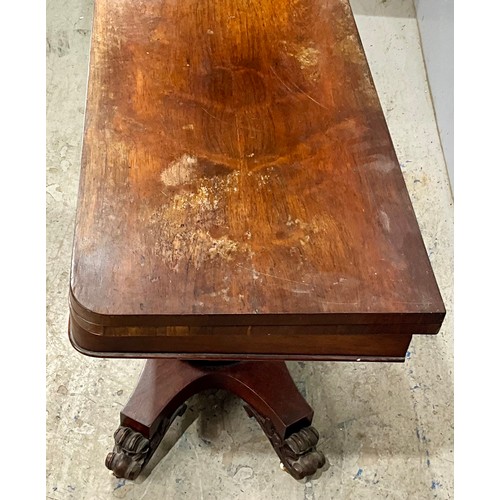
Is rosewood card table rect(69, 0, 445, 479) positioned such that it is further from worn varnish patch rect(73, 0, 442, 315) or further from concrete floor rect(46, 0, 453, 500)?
concrete floor rect(46, 0, 453, 500)

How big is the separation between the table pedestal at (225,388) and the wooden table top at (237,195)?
39 cm

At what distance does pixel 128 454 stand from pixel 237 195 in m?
0.56

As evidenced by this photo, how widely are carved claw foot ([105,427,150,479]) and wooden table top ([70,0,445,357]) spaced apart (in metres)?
0.41

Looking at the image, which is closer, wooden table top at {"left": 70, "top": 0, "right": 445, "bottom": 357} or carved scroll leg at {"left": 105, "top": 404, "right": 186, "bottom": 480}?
wooden table top at {"left": 70, "top": 0, "right": 445, "bottom": 357}

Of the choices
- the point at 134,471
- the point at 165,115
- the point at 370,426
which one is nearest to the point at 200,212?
the point at 165,115

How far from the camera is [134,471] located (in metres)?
1.18

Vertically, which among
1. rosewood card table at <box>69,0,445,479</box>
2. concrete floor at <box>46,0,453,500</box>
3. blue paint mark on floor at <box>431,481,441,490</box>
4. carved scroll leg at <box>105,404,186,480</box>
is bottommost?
blue paint mark on floor at <box>431,481,441,490</box>

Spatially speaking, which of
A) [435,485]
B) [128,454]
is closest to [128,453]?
[128,454]

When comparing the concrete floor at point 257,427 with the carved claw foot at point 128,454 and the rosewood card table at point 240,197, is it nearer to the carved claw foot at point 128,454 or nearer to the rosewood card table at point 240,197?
the carved claw foot at point 128,454

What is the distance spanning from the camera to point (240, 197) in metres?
0.86

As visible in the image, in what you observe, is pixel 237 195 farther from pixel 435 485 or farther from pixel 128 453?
pixel 435 485

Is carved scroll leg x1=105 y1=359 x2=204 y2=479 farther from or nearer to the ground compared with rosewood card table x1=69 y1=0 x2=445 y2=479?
nearer to the ground

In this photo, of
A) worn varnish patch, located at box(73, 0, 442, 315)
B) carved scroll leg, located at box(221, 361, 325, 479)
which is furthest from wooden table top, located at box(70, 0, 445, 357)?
carved scroll leg, located at box(221, 361, 325, 479)

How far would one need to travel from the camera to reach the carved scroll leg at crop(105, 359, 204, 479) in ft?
3.85
